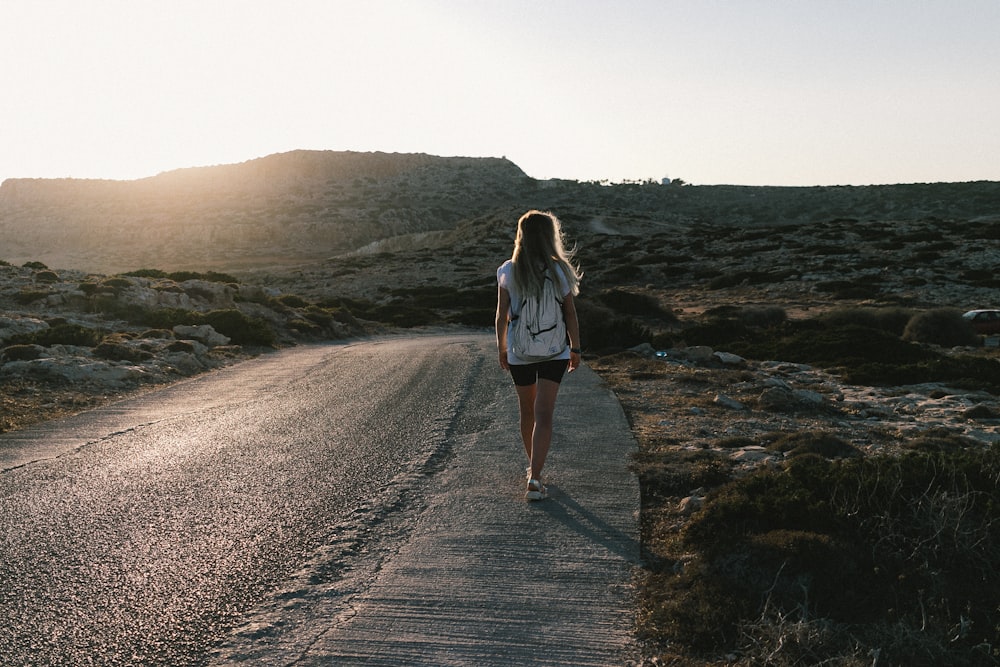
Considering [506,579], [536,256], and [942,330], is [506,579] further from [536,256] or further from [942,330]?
[942,330]

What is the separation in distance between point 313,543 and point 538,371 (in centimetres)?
210

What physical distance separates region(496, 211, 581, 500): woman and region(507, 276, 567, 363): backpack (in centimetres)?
6

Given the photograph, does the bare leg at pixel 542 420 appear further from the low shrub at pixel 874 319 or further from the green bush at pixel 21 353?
the low shrub at pixel 874 319

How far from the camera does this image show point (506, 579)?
4441 mm

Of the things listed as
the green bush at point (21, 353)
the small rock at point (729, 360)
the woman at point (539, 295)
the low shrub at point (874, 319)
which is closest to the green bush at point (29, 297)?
the green bush at point (21, 353)

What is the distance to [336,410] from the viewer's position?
10.0 metres

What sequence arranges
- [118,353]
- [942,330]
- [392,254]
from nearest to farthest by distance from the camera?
1. [118,353]
2. [942,330]
3. [392,254]

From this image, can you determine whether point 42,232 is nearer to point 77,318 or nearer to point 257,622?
point 77,318

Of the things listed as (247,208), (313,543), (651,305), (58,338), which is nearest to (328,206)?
(247,208)

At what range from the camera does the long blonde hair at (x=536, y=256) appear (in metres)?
5.87

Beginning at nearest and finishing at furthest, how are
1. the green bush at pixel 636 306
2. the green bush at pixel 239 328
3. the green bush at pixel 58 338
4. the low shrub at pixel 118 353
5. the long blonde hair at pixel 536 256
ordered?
1. the long blonde hair at pixel 536 256
2. the low shrub at pixel 118 353
3. the green bush at pixel 58 338
4. the green bush at pixel 239 328
5. the green bush at pixel 636 306

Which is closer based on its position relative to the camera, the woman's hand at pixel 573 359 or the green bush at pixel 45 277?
the woman's hand at pixel 573 359

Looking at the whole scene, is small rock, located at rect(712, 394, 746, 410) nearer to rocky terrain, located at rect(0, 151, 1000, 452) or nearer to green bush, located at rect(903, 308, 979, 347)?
rocky terrain, located at rect(0, 151, 1000, 452)

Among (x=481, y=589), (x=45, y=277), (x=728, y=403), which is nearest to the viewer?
(x=481, y=589)
